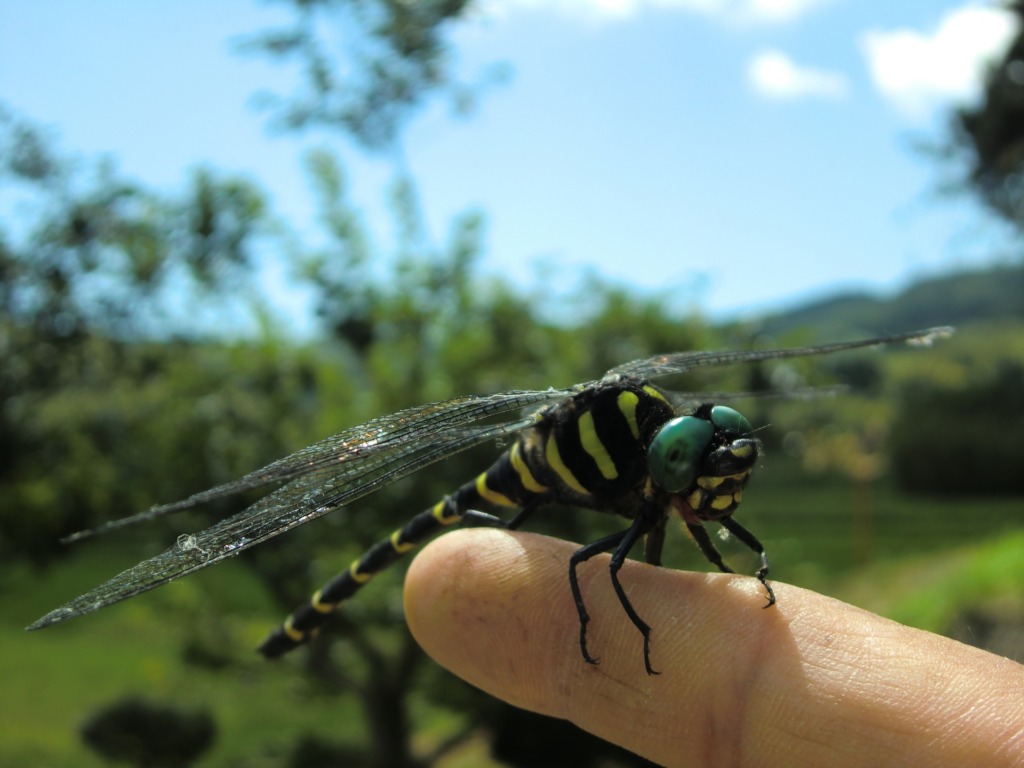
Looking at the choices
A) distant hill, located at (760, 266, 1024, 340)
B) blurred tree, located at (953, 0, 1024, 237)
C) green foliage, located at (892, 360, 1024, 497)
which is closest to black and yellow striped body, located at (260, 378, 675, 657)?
blurred tree, located at (953, 0, 1024, 237)

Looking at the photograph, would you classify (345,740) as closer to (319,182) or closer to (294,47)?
(319,182)

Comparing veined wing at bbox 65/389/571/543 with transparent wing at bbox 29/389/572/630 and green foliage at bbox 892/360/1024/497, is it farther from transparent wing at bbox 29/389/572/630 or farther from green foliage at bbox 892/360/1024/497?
green foliage at bbox 892/360/1024/497

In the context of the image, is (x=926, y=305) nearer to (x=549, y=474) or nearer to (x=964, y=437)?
(x=964, y=437)

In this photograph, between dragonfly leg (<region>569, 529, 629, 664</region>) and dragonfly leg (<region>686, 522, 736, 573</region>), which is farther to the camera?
dragonfly leg (<region>686, 522, 736, 573</region>)

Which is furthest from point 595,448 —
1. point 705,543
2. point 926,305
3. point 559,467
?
point 926,305

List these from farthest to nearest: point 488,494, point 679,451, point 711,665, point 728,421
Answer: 1. point 488,494
2. point 728,421
3. point 679,451
4. point 711,665

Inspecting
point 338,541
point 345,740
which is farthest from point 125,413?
point 345,740
